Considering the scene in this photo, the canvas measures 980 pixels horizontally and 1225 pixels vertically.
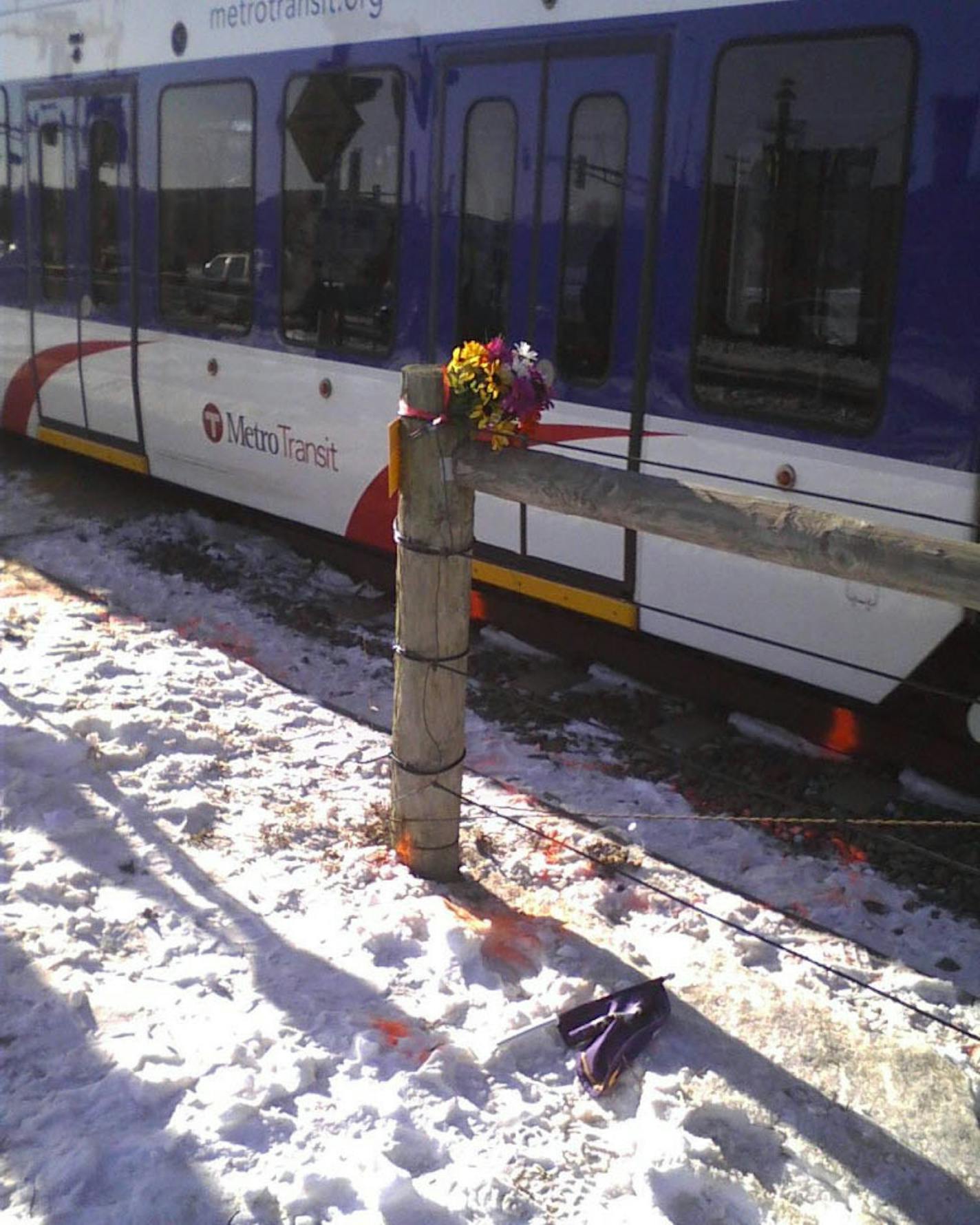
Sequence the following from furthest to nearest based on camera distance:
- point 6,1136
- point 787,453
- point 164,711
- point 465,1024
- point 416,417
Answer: point 164,711, point 787,453, point 416,417, point 465,1024, point 6,1136

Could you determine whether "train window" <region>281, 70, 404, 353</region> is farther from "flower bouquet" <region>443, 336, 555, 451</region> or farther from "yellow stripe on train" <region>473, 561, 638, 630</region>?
"flower bouquet" <region>443, 336, 555, 451</region>

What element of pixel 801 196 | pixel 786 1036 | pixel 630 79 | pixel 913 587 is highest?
pixel 630 79

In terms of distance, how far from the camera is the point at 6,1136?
321 centimetres

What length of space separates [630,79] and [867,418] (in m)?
1.79

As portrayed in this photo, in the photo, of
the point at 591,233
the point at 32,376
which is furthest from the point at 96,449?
the point at 591,233

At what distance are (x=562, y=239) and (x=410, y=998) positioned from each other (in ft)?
11.8

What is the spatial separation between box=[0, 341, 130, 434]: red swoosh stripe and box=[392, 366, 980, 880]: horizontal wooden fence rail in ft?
18.5

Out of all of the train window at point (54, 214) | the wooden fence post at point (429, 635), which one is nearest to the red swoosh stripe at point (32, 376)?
the train window at point (54, 214)

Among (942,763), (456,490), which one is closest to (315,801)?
(456,490)

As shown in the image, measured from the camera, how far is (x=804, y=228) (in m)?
5.32

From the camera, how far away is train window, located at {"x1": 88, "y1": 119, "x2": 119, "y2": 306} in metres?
9.22

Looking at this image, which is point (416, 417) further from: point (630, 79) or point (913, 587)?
point (630, 79)

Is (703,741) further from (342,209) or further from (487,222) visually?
(342,209)

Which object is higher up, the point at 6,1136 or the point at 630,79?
the point at 630,79
